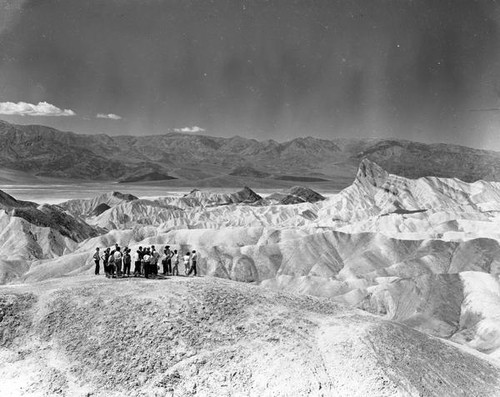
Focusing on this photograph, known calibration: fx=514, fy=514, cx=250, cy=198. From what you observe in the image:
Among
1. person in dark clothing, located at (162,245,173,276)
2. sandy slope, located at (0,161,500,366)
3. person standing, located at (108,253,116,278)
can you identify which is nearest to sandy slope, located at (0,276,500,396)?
person standing, located at (108,253,116,278)

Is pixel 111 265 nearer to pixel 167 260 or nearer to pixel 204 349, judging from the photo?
pixel 167 260

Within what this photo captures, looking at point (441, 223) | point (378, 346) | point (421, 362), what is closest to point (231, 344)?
point (378, 346)

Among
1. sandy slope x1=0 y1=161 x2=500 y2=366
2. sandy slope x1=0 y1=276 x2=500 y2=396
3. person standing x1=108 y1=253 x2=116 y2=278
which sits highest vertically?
person standing x1=108 y1=253 x2=116 y2=278

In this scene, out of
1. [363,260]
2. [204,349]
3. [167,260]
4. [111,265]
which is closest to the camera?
[204,349]

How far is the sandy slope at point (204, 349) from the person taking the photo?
2284 cm

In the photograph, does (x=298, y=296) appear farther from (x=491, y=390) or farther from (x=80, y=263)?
(x=80, y=263)

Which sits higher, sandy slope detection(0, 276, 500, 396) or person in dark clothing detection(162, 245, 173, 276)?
person in dark clothing detection(162, 245, 173, 276)

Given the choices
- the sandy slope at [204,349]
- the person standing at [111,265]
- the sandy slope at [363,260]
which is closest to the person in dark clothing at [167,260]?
the person standing at [111,265]

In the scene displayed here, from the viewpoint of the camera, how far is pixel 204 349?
2461cm

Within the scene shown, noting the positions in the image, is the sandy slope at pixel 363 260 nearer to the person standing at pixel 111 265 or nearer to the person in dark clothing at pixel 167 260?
the person in dark clothing at pixel 167 260

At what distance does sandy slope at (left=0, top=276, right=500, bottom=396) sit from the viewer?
22.8m

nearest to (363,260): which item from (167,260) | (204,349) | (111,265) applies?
(167,260)

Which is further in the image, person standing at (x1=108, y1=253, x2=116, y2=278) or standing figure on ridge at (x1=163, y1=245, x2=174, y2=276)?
standing figure on ridge at (x1=163, y1=245, x2=174, y2=276)

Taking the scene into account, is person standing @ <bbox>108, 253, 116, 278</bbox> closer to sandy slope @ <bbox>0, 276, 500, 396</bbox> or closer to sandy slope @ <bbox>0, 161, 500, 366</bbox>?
sandy slope @ <bbox>0, 276, 500, 396</bbox>
